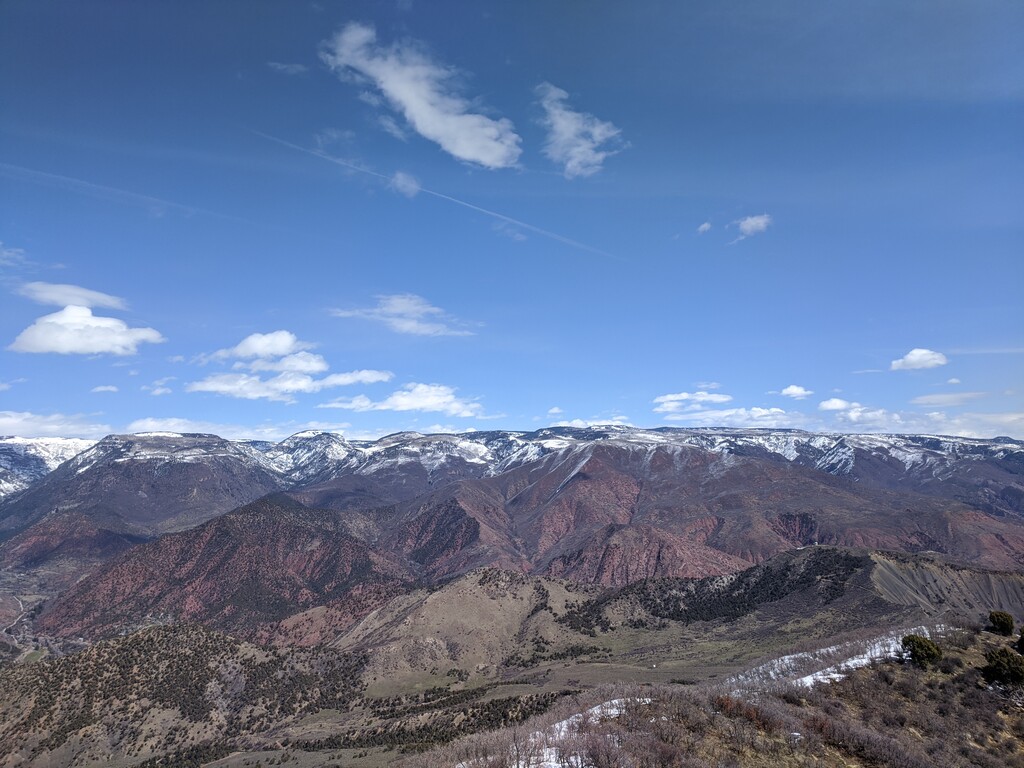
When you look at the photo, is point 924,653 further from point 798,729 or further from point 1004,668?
point 798,729

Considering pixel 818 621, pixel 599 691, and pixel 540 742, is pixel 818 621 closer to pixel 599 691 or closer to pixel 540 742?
pixel 599 691

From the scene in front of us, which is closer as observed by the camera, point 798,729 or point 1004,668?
point 798,729

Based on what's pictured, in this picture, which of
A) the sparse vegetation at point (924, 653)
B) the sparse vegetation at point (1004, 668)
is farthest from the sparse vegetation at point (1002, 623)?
the sparse vegetation at point (924, 653)

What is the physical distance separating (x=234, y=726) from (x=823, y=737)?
86.4 meters

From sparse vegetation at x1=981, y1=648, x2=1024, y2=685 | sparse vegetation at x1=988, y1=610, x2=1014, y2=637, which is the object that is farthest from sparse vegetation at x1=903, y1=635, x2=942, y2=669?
sparse vegetation at x1=988, y1=610, x2=1014, y2=637

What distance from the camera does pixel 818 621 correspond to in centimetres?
10944

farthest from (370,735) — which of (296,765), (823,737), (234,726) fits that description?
(823,737)

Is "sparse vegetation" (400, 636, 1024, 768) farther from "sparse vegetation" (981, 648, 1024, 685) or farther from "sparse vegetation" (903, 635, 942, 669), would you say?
"sparse vegetation" (981, 648, 1024, 685)

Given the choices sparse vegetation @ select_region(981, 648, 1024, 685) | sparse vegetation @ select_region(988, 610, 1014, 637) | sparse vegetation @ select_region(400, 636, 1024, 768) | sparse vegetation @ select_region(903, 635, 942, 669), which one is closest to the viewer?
sparse vegetation @ select_region(400, 636, 1024, 768)

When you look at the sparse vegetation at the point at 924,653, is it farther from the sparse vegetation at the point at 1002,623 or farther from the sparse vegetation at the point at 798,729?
the sparse vegetation at the point at 1002,623

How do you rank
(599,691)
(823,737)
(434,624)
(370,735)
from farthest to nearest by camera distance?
(434,624) < (370,735) < (599,691) < (823,737)

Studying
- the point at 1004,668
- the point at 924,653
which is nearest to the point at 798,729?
the point at 924,653

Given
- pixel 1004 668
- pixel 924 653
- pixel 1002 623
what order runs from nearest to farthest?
pixel 1004 668, pixel 924 653, pixel 1002 623

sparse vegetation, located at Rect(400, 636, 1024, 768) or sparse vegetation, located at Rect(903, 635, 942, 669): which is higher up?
sparse vegetation, located at Rect(903, 635, 942, 669)
